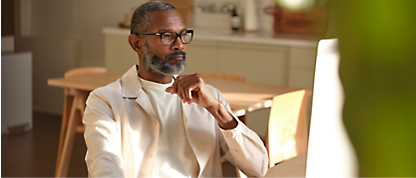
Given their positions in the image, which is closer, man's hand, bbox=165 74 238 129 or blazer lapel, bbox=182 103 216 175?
man's hand, bbox=165 74 238 129

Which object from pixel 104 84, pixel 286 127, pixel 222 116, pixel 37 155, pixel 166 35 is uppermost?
pixel 166 35

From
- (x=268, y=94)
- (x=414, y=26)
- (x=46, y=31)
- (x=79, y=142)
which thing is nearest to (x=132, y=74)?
(x=268, y=94)

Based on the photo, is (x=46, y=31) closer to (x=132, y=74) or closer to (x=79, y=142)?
(x=79, y=142)

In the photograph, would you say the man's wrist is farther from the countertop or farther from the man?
the countertop

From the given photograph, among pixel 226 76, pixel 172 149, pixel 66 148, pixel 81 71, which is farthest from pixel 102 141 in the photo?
pixel 81 71

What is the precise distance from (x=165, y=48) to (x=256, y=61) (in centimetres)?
274

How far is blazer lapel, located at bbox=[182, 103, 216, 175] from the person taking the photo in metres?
1.46

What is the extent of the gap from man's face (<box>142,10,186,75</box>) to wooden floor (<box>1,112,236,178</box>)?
2.21 meters

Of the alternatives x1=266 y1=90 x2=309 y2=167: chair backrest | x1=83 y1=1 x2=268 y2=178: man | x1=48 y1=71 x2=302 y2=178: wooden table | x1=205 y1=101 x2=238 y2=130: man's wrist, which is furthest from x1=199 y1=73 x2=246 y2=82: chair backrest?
x1=205 y1=101 x2=238 y2=130: man's wrist

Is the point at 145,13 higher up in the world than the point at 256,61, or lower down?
higher up

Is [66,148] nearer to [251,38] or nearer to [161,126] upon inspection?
[161,126]

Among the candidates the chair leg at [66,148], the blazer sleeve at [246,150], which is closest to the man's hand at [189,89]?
the blazer sleeve at [246,150]

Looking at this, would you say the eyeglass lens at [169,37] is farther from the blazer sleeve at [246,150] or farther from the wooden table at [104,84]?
the wooden table at [104,84]

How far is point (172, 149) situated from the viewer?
1.47 m
